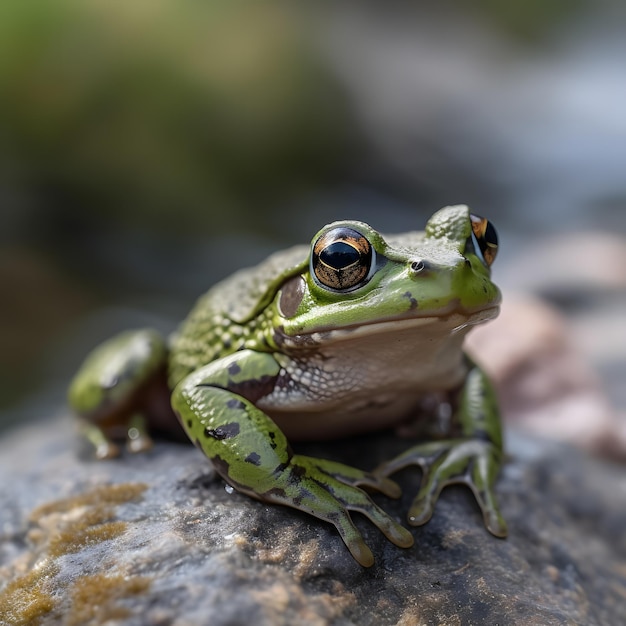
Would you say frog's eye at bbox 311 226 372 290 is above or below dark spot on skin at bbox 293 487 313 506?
above

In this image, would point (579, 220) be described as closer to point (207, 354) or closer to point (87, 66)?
point (87, 66)

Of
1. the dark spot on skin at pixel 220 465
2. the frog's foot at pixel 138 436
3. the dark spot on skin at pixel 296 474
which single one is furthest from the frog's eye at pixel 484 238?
the frog's foot at pixel 138 436

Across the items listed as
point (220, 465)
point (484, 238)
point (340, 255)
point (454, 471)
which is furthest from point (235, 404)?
point (484, 238)

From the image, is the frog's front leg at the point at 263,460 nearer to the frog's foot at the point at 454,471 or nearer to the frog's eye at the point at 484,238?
the frog's foot at the point at 454,471

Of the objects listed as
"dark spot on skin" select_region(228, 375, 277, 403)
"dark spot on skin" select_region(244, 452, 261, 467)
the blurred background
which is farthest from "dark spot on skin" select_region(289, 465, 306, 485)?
the blurred background

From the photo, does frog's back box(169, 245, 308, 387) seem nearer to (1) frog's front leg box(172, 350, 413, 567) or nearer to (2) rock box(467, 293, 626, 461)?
(1) frog's front leg box(172, 350, 413, 567)

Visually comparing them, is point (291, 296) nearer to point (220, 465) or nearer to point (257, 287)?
point (257, 287)
